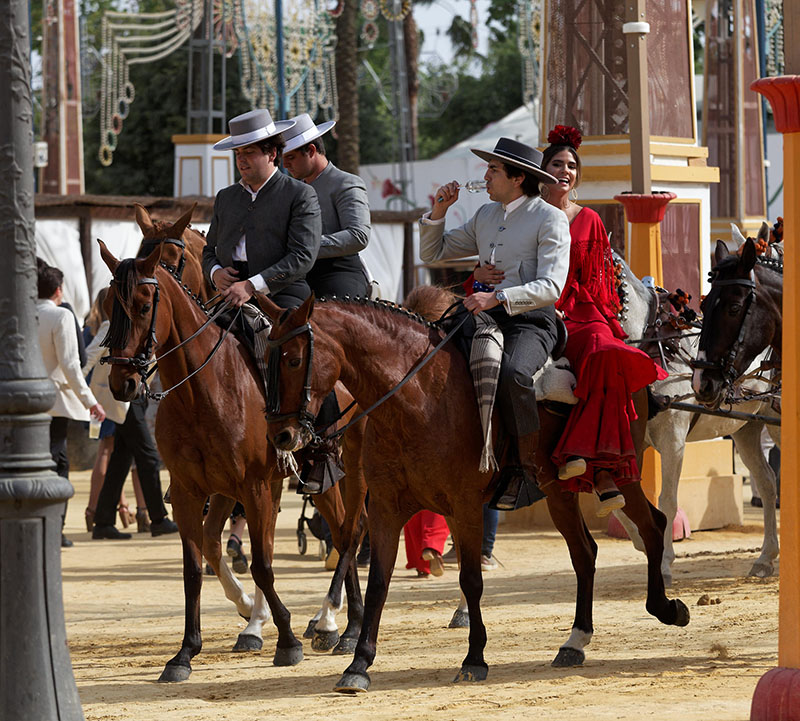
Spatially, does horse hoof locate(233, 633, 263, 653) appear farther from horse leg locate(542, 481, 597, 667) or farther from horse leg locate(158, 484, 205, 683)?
horse leg locate(542, 481, 597, 667)

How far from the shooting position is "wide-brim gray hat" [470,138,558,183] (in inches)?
307

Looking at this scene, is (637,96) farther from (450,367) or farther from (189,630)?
(189,630)

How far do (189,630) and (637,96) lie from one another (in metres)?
6.81

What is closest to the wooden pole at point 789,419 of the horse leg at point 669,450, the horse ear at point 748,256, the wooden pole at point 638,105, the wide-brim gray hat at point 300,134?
the horse ear at point 748,256

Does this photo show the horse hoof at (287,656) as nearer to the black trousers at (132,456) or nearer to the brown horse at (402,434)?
the brown horse at (402,434)

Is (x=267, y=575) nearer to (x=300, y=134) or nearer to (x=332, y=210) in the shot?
(x=332, y=210)

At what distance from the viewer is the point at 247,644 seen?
28.6ft

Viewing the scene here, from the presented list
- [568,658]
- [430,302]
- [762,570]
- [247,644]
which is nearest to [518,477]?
[568,658]

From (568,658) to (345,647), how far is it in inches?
57.0

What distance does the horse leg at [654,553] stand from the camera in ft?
27.2

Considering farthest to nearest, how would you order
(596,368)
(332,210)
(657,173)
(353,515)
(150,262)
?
(657,173)
(332,210)
(353,515)
(596,368)
(150,262)

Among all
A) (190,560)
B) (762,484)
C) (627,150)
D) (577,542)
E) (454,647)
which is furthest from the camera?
(627,150)

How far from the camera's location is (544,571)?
1216 centimetres

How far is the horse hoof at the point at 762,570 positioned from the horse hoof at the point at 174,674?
5067mm
